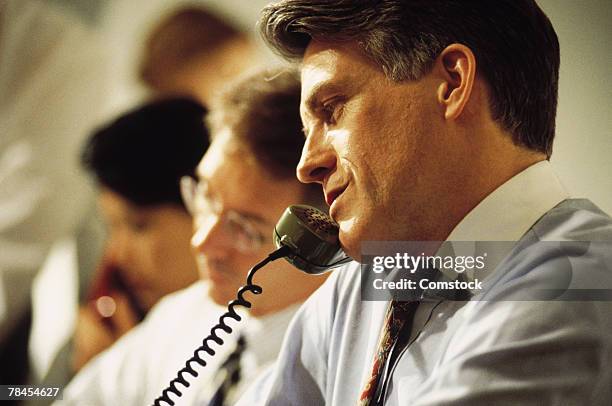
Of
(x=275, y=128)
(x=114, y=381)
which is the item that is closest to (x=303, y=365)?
(x=275, y=128)

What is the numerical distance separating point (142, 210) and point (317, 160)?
117 centimetres

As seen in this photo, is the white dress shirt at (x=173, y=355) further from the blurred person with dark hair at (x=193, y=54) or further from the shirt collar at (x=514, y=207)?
the blurred person with dark hair at (x=193, y=54)

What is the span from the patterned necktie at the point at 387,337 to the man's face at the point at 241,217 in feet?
1.58

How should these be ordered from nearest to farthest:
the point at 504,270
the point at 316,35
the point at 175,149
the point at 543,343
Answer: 1. the point at 543,343
2. the point at 504,270
3. the point at 316,35
4. the point at 175,149

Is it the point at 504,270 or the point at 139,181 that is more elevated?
the point at 139,181

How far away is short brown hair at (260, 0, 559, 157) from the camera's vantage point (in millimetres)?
938

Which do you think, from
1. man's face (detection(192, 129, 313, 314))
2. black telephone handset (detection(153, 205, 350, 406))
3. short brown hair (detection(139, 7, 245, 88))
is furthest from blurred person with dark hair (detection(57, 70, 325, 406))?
short brown hair (detection(139, 7, 245, 88))

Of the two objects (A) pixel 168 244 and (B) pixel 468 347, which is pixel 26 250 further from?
(B) pixel 468 347

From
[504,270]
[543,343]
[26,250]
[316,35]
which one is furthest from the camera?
[26,250]

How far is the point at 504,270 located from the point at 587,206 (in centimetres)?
15

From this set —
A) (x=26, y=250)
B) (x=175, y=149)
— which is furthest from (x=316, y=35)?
(x=26, y=250)

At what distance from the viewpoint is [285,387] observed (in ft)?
3.54

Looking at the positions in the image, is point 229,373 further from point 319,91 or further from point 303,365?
point 319,91

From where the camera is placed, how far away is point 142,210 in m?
2.05
